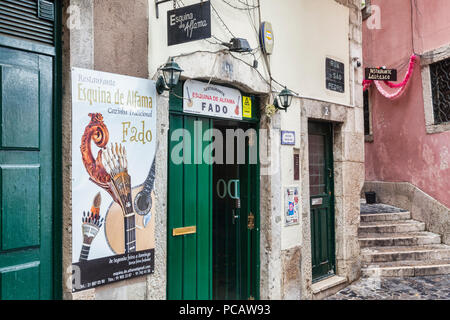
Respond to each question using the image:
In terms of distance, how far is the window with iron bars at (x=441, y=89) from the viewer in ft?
24.3

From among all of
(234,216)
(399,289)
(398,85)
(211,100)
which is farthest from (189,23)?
(398,85)

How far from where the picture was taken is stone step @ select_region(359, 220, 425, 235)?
730 centimetres

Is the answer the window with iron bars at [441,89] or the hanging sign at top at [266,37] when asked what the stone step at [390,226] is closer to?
the window with iron bars at [441,89]

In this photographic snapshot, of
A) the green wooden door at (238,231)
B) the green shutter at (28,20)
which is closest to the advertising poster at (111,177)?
the green shutter at (28,20)

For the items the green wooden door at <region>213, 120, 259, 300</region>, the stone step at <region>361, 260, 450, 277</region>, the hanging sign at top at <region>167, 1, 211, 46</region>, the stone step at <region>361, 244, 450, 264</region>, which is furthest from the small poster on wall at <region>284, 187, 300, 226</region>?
the hanging sign at top at <region>167, 1, 211, 46</region>

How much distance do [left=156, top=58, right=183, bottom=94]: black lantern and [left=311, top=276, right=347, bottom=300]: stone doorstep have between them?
11.2ft

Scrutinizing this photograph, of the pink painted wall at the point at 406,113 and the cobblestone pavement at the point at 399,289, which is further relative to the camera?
the pink painted wall at the point at 406,113

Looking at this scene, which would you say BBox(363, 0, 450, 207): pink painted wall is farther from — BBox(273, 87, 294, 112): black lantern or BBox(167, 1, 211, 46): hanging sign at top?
BBox(167, 1, 211, 46): hanging sign at top

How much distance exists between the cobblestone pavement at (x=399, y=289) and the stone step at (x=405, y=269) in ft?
0.35

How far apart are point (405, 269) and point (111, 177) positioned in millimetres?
4978

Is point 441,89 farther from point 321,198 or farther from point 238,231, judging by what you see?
point 238,231

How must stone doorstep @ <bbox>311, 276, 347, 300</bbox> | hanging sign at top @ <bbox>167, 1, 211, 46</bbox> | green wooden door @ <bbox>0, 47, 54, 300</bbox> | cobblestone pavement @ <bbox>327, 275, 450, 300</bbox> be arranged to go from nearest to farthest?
1. green wooden door @ <bbox>0, 47, 54, 300</bbox>
2. hanging sign at top @ <bbox>167, 1, 211, 46</bbox>
3. cobblestone pavement @ <bbox>327, 275, 450, 300</bbox>
4. stone doorstep @ <bbox>311, 276, 347, 300</bbox>
